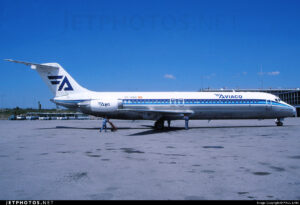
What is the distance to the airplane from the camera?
2317 cm

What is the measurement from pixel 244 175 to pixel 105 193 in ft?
11.3

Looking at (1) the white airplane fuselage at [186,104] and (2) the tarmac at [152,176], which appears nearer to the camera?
(2) the tarmac at [152,176]

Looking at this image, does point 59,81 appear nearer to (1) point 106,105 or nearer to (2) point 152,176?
(1) point 106,105

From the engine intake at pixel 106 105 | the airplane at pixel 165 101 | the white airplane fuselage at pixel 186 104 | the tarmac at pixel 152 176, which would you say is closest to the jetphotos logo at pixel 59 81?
the airplane at pixel 165 101

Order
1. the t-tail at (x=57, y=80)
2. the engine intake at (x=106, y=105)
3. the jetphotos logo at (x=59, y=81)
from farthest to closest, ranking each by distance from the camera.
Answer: the jetphotos logo at (x=59, y=81), the t-tail at (x=57, y=80), the engine intake at (x=106, y=105)

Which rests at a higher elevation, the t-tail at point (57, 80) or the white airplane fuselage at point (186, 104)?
the t-tail at point (57, 80)

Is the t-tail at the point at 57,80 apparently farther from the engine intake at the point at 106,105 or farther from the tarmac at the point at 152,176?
the tarmac at the point at 152,176

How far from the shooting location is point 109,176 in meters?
6.16

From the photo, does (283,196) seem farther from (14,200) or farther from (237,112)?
(237,112)

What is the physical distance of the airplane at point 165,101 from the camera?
23.2 m

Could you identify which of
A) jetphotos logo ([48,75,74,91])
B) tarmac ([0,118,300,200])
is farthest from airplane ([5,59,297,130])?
tarmac ([0,118,300,200])

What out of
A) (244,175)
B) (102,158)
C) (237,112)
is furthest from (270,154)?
(237,112)

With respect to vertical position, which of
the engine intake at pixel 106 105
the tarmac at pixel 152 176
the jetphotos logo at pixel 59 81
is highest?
the jetphotos logo at pixel 59 81

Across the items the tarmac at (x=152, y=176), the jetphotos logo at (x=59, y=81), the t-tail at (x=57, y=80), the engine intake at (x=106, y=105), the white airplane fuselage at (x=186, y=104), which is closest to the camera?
the tarmac at (x=152, y=176)
